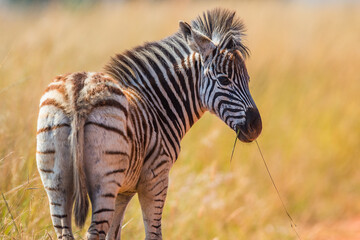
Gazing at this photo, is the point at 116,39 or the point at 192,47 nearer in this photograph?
the point at 192,47

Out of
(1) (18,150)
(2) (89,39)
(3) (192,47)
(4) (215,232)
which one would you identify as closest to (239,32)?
(3) (192,47)

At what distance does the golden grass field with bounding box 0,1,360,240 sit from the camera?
4793mm

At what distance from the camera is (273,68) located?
9438mm

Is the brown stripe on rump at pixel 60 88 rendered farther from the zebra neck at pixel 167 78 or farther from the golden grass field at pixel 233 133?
the golden grass field at pixel 233 133

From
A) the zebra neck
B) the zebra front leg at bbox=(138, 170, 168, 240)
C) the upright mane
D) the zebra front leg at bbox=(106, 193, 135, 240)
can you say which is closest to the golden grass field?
the zebra front leg at bbox=(106, 193, 135, 240)

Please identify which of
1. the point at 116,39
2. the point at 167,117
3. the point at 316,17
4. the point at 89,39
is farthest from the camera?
the point at 316,17

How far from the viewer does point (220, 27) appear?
3818mm

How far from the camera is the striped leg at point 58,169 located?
113 inches

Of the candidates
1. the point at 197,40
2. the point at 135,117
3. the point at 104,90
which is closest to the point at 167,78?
the point at 197,40

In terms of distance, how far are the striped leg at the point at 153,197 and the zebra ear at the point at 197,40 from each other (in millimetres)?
867

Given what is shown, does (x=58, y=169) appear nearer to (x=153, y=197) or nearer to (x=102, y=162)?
(x=102, y=162)

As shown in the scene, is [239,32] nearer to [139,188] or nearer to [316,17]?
[139,188]

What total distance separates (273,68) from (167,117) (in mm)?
6054

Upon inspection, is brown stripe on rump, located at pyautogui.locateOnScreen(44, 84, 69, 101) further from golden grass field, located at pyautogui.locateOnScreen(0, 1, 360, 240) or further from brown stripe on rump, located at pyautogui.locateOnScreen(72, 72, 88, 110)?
golden grass field, located at pyautogui.locateOnScreen(0, 1, 360, 240)
